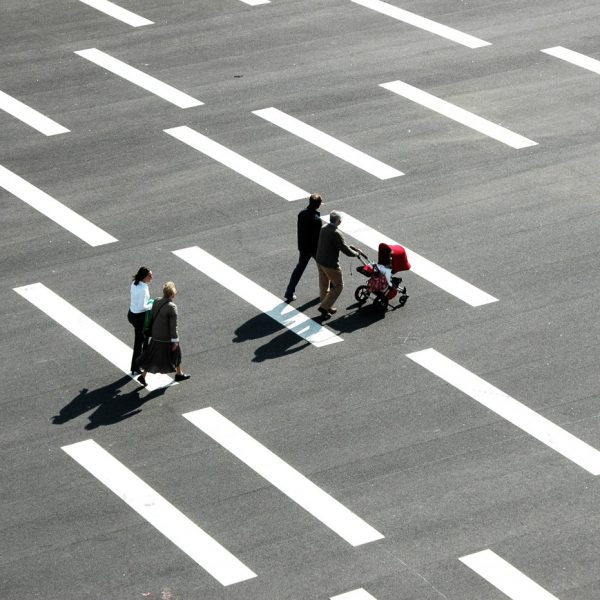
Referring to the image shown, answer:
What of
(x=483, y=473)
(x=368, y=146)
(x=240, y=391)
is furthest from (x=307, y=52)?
(x=483, y=473)

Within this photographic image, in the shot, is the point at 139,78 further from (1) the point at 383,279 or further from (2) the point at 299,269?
(1) the point at 383,279

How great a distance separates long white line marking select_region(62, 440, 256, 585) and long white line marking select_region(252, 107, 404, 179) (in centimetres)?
975

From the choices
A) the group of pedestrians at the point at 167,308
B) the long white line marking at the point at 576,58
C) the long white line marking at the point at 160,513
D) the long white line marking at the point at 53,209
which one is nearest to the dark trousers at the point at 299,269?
the group of pedestrians at the point at 167,308

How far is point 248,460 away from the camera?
17.2 metres

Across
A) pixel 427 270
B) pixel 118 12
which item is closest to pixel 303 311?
pixel 427 270

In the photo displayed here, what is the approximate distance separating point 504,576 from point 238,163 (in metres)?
13.1

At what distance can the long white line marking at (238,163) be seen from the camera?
82.0ft

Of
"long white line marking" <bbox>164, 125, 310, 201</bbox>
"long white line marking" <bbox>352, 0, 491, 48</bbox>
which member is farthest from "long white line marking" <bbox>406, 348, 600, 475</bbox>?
"long white line marking" <bbox>352, 0, 491, 48</bbox>

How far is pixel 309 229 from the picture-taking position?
21.0 m

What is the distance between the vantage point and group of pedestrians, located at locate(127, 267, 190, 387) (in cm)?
1859

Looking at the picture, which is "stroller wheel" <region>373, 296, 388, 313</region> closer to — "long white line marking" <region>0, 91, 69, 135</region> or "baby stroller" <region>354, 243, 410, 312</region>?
"baby stroller" <region>354, 243, 410, 312</region>

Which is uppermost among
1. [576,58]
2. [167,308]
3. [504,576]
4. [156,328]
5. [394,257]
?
[576,58]

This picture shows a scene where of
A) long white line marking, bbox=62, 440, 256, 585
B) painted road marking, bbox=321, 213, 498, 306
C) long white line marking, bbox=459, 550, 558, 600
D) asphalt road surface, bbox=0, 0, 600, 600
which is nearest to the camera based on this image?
long white line marking, bbox=459, 550, 558, 600

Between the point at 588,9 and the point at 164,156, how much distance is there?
12.6 meters
